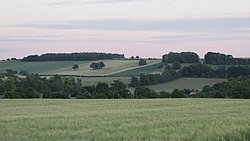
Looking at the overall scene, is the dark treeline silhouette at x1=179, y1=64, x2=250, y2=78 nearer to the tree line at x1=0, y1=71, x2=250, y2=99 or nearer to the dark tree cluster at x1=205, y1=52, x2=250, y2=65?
the dark tree cluster at x1=205, y1=52, x2=250, y2=65

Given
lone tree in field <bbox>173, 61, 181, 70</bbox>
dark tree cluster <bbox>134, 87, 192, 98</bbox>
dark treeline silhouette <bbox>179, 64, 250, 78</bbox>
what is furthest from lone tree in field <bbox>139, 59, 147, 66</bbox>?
dark tree cluster <bbox>134, 87, 192, 98</bbox>

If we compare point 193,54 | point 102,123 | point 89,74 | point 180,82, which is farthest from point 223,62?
point 102,123

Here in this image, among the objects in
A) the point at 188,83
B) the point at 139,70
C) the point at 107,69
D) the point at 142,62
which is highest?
the point at 142,62

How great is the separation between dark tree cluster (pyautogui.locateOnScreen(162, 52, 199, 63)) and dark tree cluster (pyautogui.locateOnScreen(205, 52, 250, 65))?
2.39m

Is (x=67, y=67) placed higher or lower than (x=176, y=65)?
higher

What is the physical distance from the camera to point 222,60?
3821 inches

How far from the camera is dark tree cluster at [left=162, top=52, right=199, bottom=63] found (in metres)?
98.9

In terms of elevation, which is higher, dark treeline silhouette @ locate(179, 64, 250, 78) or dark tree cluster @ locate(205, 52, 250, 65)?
dark tree cluster @ locate(205, 52, 250, 65)

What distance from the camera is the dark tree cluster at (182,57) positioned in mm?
98938

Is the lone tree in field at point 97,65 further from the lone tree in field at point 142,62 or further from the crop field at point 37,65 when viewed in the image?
the lone tree in field at point 142,62

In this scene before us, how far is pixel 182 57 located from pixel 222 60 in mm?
7637

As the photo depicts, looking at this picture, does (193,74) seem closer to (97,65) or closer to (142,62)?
(142,62)

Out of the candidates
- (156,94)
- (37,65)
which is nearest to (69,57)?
(37,65)

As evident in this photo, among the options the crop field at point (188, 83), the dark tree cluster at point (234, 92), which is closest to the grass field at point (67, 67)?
the crop field at point (188, 83)
